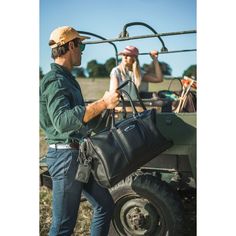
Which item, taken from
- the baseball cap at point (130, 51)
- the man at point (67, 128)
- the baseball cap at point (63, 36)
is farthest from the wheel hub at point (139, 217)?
the baseball cap at point (63, 36)

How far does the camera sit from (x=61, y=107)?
166cm

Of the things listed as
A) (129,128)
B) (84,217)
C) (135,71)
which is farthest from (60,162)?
(84,217)

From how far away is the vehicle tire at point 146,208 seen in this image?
202cm

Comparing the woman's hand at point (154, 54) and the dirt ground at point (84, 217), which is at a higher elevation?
the woman's hand at point (154, 54)

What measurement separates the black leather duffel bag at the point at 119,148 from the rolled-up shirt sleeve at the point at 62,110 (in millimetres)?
98

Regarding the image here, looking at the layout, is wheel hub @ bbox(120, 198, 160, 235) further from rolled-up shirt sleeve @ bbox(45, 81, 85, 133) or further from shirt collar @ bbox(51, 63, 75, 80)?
shirt collar @ bbox(51, 63, 75, 80)

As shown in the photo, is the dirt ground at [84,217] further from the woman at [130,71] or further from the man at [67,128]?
the woman at [130,71]

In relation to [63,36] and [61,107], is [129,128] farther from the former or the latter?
[63,36]

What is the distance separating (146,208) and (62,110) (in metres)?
0.74

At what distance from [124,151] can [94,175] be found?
0.16 m
